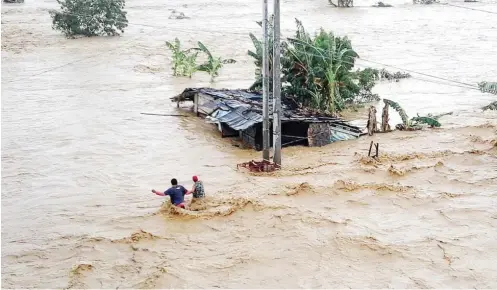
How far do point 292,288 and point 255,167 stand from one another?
209 inches

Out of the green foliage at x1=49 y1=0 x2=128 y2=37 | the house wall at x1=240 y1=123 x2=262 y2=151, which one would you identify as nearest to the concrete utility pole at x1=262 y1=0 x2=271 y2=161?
the house wall at x1=240 y1=123 x2=262 y2=151

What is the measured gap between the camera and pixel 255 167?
13.0m

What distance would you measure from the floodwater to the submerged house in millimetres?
403

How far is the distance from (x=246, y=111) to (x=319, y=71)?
329cm

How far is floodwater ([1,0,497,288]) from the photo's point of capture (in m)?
8.42

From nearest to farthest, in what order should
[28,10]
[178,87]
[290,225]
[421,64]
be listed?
[290,225], [178,87], [421,64], [28,10]

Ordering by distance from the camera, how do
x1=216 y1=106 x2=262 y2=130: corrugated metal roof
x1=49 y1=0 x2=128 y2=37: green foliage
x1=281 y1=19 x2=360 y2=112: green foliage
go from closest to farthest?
x1=216 y1=106 x2=262 y2=130: corrugated metal roof → x1=281 y1=19 x2=360 y2=112: green foliage → x1=49 y1=0 x2=128 y2=37: green foliage

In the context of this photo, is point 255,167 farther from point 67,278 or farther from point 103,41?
point 103,41

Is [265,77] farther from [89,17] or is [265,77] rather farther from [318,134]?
[89,17]

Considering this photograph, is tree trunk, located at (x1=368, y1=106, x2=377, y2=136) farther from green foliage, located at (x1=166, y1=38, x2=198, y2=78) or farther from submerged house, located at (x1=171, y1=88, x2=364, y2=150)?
green foliage, located at (x1=166, y1=38, x2=198, y2=78)

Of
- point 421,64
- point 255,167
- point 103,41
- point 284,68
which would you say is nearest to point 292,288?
point 255,167

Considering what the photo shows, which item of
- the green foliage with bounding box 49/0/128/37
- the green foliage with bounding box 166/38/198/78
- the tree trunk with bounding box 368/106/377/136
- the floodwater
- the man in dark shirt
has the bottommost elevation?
the floodwater

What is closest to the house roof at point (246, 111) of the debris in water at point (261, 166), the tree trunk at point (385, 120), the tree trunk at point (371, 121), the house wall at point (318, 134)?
the house wall at point (318, 134)

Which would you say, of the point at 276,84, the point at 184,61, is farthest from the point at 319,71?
the point at 184,61
